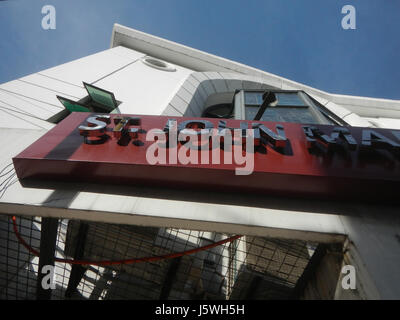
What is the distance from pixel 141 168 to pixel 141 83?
623 centimetres

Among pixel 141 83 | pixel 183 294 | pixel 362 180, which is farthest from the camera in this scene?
pixel 141 83

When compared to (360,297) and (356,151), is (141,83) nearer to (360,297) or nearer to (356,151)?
(356,151)

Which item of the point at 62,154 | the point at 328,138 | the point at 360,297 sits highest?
the point at 328,138

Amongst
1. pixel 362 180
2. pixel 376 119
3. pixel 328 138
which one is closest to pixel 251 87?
pixel 376 119

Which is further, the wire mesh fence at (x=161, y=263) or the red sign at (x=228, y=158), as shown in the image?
the wire mesh fence at (x=161, y=263)

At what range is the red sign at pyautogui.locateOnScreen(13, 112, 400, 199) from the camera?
8.23ft

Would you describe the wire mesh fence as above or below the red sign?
below

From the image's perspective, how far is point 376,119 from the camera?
12.6m

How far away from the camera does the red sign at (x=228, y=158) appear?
2510mm

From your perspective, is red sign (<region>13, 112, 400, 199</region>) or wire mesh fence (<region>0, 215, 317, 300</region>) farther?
wire mesh fence (<region>0, 215, 317, 300</region>)

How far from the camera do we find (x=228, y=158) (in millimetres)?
2738

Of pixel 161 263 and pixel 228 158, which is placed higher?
pixel 228 158

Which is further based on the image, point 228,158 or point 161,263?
point 161,263

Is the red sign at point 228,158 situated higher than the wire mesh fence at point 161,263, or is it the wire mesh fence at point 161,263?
the red sign at point 228,158
